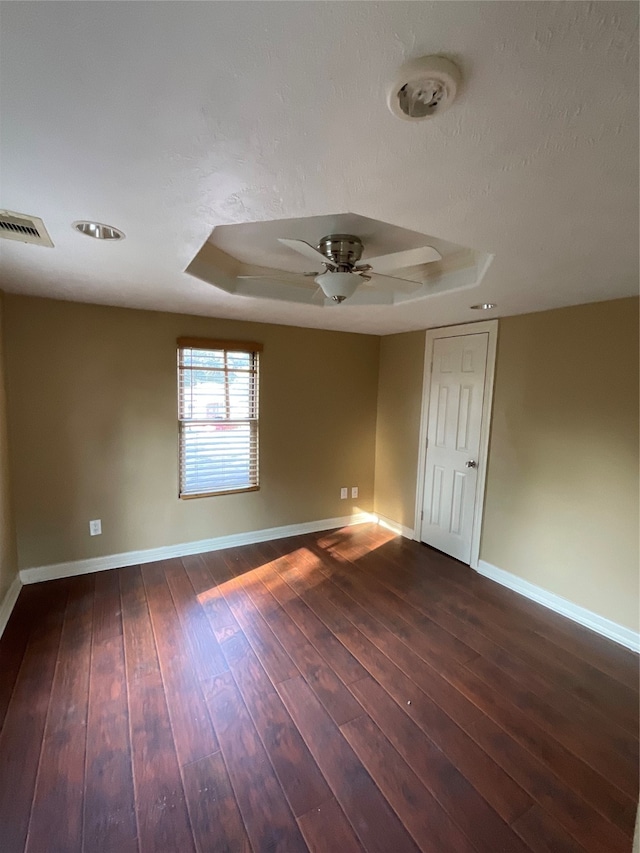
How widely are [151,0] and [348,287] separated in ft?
4.88

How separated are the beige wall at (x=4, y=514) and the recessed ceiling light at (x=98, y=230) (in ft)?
5.42

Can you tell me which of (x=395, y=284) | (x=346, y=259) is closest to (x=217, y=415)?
(x=395, y=284)

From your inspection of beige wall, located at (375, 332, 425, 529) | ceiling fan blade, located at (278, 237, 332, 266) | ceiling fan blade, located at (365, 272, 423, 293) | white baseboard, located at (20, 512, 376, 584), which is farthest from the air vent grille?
beige wall, located at (375, 332, 425, 529)

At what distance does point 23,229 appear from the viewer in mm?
1556

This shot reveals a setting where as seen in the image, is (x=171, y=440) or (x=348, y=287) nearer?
(x=348, y=287)

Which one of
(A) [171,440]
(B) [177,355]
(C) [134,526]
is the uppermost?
(B) [177,355]

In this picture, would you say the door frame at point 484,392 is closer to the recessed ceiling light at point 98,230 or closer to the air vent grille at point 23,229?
the recessed ceiling light at point 98,230

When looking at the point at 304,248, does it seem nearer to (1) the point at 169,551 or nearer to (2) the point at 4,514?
(2) the point at 4,514

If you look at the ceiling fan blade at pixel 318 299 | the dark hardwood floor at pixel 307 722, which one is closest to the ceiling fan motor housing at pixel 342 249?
the ceiling fan blade at pixel 318 299

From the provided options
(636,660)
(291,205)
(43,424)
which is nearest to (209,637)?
(43,424)

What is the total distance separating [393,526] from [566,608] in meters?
1.82

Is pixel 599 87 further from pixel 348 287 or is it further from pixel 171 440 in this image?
pixel 171 440

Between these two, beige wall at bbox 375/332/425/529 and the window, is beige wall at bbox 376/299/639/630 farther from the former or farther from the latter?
the window

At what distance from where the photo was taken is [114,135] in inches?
37.8
